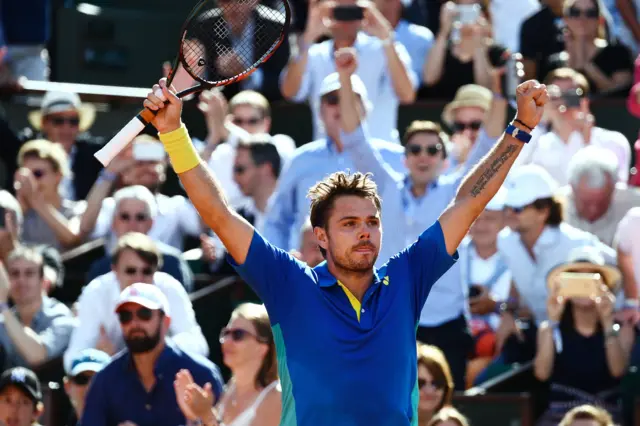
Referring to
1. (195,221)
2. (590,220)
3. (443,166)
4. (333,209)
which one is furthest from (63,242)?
(333,209)

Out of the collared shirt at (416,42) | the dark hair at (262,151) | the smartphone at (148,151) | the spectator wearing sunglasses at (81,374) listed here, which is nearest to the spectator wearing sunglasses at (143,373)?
the spectator wearing sunglasses at (81,374)

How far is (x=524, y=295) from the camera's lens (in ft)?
29.3

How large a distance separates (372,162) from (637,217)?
1574mm

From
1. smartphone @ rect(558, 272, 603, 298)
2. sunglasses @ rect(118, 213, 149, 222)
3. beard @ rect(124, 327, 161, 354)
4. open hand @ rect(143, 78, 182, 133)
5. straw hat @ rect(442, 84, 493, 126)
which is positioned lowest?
beard @ rect(124, 327, 161, 354)

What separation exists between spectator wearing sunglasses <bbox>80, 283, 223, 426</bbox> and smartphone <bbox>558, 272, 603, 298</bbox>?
1.92 m

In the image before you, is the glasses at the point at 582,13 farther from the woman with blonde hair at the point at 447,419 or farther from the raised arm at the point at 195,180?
the raised arm at the point at 195,180

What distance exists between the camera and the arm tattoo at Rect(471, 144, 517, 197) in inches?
207

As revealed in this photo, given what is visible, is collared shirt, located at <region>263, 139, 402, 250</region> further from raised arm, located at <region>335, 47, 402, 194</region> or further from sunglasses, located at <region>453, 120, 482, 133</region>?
sunglasses, located at <region>453, 120, 482, 133</region>

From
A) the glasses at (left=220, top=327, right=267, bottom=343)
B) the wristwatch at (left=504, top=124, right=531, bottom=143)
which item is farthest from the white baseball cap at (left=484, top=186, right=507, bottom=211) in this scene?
the wristwatch at (left=504, top=124, right=531, bottom=143)

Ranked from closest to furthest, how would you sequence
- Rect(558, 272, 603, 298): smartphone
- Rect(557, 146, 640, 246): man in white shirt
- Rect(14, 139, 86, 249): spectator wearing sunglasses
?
Rect(558, 272, 603, 298): smartphone
Rect(557, 146, 640, 246): man in white shirt
Rect(14, 139, 86, 249): spectator wearing sunglasses

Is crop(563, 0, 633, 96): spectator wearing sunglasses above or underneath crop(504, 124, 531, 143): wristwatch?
above

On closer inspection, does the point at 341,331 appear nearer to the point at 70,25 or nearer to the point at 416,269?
the point at 416,269

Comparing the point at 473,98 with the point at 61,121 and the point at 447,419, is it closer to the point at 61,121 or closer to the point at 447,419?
the point at 61,121

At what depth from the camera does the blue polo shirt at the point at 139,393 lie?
750 cm
